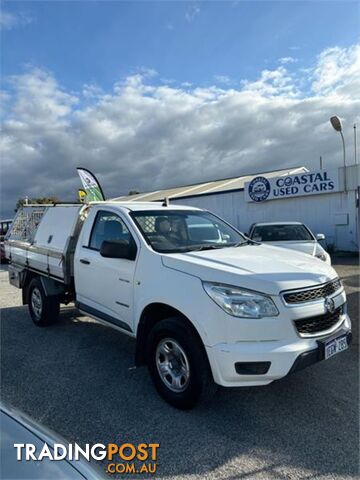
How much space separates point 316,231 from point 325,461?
50.9 ft

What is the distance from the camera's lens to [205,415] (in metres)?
3.29

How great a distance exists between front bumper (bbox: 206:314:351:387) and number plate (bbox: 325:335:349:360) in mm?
232

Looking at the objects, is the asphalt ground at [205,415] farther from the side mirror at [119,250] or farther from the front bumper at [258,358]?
the side mirror at [119,250]

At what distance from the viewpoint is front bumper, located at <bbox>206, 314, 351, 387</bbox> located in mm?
2895

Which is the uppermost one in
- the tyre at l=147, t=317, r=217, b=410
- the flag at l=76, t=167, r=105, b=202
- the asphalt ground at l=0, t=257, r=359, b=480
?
the flag at l=76, t=167, r=105, b=202

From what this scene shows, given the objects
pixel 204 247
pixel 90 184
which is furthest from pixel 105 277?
pixel 90 184

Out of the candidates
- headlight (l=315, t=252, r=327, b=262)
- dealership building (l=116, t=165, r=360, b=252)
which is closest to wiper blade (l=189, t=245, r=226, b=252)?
headlight (l=315, t=252, r=327, b=262)

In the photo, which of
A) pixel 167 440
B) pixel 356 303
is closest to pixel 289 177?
pixel 356 303

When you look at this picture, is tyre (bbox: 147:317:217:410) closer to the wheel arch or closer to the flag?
the wheel arch

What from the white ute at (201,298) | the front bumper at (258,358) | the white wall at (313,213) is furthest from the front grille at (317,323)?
the white wall at (313,213)

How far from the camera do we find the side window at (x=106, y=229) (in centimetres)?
455

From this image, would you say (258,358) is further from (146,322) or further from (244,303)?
(146,322)

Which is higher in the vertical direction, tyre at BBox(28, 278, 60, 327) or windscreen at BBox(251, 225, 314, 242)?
windscreen at BBox(251, 225, 314, 242)

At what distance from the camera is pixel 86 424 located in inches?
126
